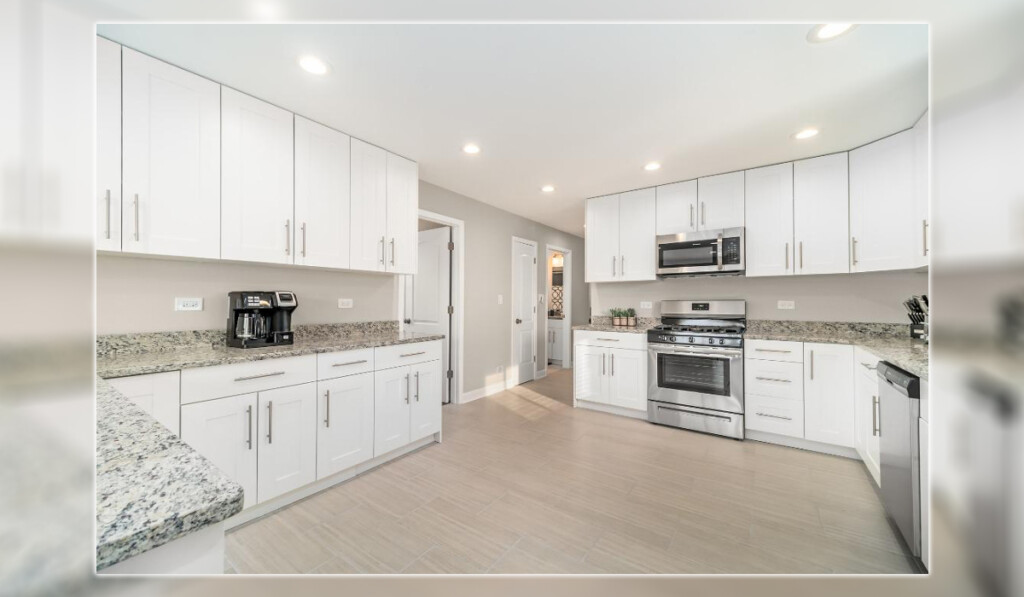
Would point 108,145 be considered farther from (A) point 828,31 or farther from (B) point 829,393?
(B) point 829,393

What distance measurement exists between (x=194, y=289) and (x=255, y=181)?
2.34 ft

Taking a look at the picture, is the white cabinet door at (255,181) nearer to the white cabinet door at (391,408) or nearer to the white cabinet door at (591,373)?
the white cabinet door at (391,408)

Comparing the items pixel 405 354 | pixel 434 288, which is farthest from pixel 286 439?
pixel 434 288

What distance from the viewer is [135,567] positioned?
0.44 m

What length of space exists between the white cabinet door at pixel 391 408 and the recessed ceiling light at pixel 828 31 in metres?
2.89

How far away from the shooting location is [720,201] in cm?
332

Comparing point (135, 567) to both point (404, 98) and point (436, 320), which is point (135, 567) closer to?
point (404, 98)

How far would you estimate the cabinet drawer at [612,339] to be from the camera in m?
3.52

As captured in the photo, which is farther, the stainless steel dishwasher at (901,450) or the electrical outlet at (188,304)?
the electrical outlet at (188,304)

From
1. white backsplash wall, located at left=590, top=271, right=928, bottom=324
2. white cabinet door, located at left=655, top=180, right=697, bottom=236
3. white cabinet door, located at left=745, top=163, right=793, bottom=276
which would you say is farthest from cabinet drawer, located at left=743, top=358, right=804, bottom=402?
white cabinet door, located at left=655, top=180, right=697, bottom=236

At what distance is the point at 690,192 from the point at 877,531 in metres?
2.75

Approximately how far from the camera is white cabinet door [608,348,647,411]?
3.49m

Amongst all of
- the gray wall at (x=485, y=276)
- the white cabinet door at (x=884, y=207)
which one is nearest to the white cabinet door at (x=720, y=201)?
the white cabinet door at (x=884, y=207)

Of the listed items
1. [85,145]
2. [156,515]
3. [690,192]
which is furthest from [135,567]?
[690,192]
